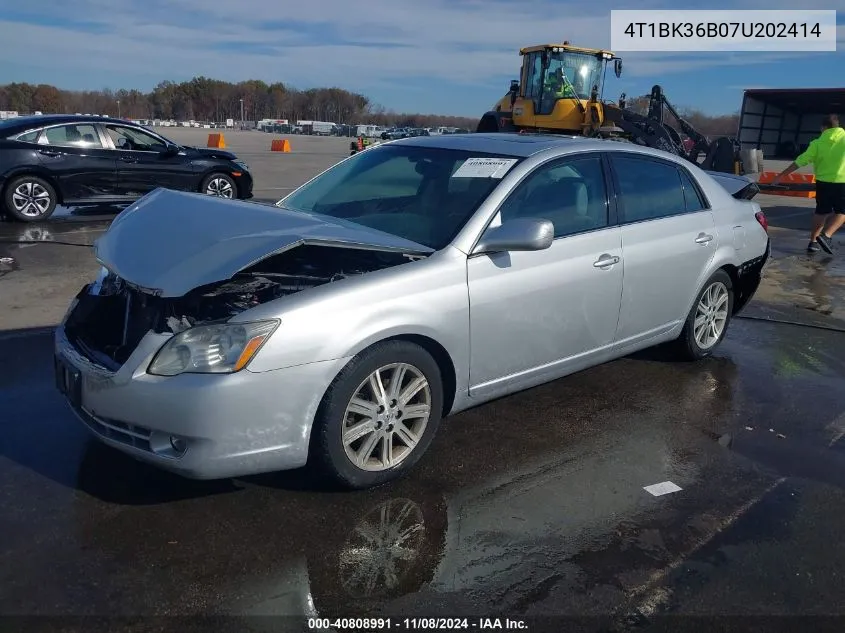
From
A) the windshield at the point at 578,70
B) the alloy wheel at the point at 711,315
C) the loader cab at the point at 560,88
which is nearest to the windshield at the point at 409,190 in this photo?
the alloy wheel at the point at 711,315

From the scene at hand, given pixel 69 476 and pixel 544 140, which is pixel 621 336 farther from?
pixel 69 476

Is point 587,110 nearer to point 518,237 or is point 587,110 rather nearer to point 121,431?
point 518,237

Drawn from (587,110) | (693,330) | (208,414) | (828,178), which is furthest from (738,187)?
(587,110)

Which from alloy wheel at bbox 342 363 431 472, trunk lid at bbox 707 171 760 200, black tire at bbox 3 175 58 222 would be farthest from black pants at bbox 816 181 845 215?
black tire at bbox 3 175 58 222

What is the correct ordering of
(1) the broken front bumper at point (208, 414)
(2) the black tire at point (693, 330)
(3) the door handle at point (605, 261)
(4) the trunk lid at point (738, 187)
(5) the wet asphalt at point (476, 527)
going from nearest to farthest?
(5) the wet asphalt at point (476, 527) < (1) the broken front bumper at point (208, 414) < (3) the door handle at point (605, 261) < (2) the black tire at point (693, 330) < (4) the trunk lid at point (738, 187)

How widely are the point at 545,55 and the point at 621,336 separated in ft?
50.2

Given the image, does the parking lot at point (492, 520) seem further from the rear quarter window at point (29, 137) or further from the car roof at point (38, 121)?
the car roof at point (38, 121)

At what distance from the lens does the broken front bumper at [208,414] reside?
3.00 m

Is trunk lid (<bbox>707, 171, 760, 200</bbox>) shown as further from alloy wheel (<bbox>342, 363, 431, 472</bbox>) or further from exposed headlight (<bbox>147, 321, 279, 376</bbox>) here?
exposed headlight (<bbox>147, 321, 279, 376</bbox>)

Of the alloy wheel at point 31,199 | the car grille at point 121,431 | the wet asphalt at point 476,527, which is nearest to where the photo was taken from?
the wet asphalt at point 476,527

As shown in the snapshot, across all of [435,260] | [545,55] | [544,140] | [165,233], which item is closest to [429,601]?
[435,260]

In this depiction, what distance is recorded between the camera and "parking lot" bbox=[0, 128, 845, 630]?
2.76 metres

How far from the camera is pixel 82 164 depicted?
11.0 metres

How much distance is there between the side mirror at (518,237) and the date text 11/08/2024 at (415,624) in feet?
5.72
